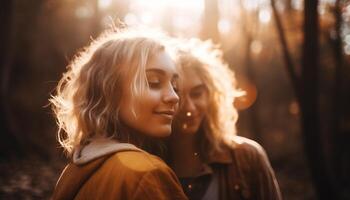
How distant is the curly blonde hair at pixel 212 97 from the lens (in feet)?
12.0

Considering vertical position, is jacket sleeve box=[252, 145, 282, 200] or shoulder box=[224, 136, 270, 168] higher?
shoulder box=[224, 136, 270, 168]

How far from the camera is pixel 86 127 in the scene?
7.66ft

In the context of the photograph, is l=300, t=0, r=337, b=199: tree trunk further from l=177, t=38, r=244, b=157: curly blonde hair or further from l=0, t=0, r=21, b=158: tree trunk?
l=0, t=0, r=21, b=158: tree trunk

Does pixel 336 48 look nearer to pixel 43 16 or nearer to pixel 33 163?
pixel 33 163

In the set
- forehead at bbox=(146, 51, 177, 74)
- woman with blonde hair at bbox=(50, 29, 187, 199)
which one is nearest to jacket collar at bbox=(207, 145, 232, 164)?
woman with blonde hair at bbox=(50, 29, 187, 199)

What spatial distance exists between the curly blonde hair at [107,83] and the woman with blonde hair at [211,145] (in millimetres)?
1148

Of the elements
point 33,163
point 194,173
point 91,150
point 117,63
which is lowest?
point 33,163

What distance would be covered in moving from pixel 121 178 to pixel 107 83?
62 centimetres

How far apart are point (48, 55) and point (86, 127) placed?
1938cm

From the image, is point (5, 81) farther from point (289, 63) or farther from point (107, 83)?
point (107, 83)

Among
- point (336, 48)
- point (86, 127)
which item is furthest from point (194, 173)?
point (336, 48)

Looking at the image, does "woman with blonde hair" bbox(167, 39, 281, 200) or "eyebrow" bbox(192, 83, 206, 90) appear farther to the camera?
"eyebrow" bbox(192, 83, 206, 90)

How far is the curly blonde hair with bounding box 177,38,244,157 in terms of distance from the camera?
3.66 meters

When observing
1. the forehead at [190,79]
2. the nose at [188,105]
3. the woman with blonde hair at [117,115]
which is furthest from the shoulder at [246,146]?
the woman with blonde hair at [117,115]
